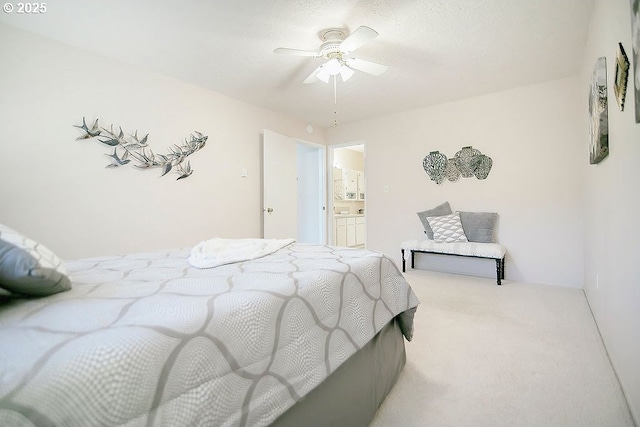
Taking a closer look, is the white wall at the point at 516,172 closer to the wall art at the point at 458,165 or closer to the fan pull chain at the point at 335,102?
the wall art at the point at 458,165

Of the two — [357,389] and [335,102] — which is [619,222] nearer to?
[357,389]

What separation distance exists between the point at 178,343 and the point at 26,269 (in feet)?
1.53

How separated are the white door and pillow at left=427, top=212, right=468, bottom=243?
6.72ft

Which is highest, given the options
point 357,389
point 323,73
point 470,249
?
point 323,73

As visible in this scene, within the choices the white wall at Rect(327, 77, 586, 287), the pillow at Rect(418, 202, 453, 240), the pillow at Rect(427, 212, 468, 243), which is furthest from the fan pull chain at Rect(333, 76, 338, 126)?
the pillow at Rect(427, 212, 468, 243)

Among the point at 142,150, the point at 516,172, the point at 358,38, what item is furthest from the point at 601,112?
the point at 142,150

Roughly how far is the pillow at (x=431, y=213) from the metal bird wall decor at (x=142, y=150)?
120 inches

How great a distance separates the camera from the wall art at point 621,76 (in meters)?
1.25

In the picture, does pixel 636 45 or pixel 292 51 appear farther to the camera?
pixel 292 51

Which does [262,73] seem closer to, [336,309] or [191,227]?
[191,227]

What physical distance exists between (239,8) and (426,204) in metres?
3.29

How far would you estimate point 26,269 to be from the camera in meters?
0.72

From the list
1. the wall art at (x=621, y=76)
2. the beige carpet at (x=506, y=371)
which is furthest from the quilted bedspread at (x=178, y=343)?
the wall art at (x=621, y=76)

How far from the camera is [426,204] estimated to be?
4.15 metres
